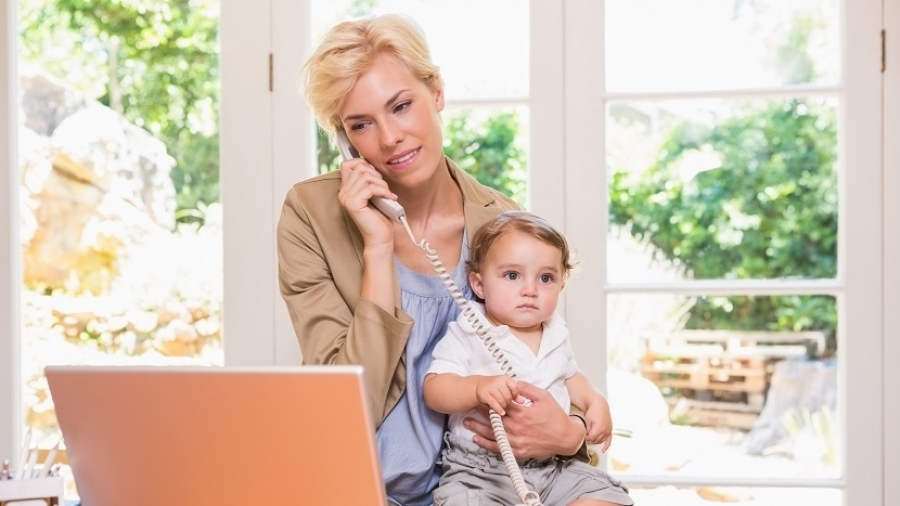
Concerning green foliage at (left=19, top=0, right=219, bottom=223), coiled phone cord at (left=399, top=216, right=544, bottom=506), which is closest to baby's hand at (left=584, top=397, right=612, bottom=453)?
coiled phone cord at (left=399, top=216, right=544, bottom=506)

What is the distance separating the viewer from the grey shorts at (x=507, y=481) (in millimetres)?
1831

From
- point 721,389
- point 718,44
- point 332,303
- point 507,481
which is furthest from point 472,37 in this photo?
point 507,481

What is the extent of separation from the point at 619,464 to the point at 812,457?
0.52 m

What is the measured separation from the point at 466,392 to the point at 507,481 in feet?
0.59

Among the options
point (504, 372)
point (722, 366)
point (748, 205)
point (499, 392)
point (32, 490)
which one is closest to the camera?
point (32, 490)

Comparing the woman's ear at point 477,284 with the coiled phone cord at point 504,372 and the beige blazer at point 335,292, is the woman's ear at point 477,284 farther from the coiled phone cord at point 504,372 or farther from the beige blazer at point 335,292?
the beige blazer at point 335,292

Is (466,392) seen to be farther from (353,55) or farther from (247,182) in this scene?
(247,182)

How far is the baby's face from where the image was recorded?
1.92m

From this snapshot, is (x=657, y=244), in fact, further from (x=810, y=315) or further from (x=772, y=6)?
(x=772, y=6)

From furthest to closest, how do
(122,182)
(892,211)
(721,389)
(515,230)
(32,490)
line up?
(122,182), (721,389), (892,211), (515,230), (32,490)

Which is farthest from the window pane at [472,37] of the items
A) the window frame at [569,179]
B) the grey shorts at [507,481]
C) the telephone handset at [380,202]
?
the grey shorts at [507,481]

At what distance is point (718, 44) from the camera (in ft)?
9.03

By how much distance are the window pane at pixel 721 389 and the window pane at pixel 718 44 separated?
23.8 inches

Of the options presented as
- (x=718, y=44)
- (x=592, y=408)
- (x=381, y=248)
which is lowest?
(x=592, y=408)
